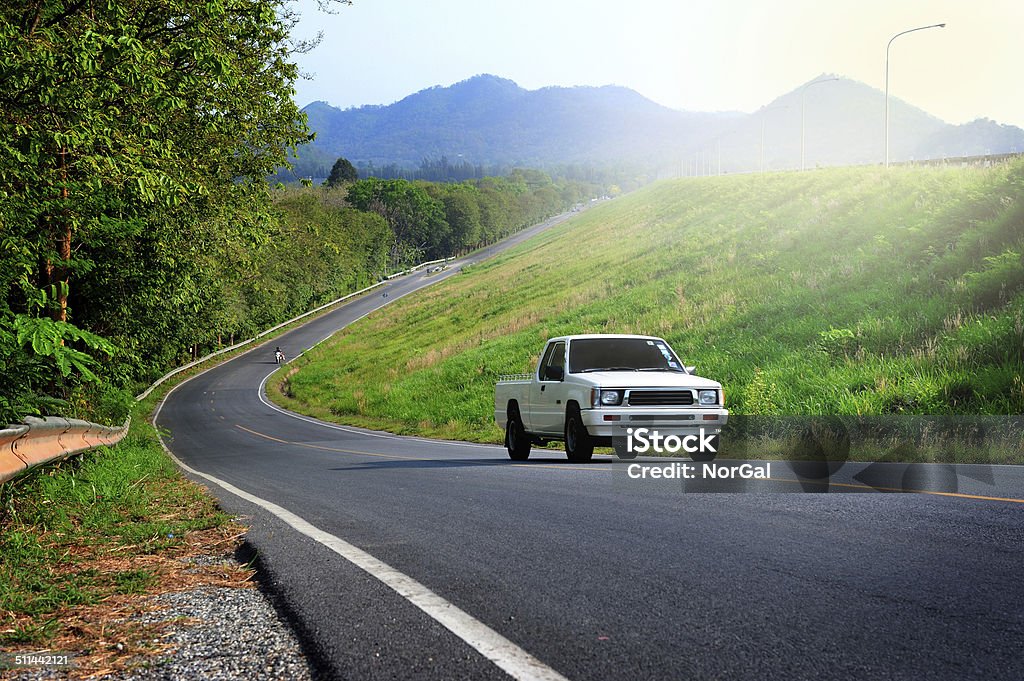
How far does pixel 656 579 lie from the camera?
5.74 m

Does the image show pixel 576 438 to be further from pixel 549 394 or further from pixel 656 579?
pixel 656 579

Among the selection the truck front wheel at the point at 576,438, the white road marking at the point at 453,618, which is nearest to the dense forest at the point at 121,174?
the white road marking at the point at 453,618

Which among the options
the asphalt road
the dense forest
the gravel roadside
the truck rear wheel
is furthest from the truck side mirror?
the gravel roadside

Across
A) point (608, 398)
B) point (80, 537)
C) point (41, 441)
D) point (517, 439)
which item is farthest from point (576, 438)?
point (41, 441)

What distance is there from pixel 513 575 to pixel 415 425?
31910 millimetres

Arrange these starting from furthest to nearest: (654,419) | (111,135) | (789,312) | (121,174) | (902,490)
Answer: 1. (789,312)
2. (654,419)
3. (111,135)
4. (121,174)
5. (902,490)

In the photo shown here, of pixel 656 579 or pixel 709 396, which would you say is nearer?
pixel 656 579

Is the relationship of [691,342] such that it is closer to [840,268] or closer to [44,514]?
[840,268]

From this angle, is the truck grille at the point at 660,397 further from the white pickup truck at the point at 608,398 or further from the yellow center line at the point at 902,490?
the yellow center line at the point at 902,490

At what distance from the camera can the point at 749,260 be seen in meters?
42.8

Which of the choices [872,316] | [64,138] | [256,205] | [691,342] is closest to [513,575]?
[64,138]

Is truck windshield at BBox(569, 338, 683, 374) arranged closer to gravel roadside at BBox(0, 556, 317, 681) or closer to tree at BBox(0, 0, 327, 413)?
tree at BBox(0, 0, 327, 413)

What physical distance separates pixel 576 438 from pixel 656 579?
367 inches

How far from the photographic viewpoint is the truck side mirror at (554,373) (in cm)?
1566
